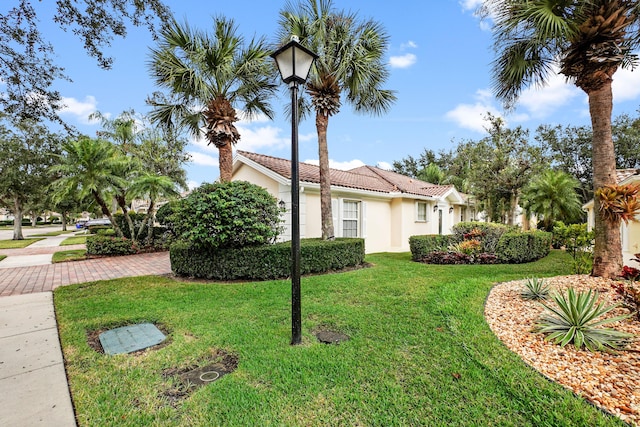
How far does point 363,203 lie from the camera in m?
13.6

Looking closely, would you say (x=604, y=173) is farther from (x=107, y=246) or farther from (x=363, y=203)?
(x=107, y=246)

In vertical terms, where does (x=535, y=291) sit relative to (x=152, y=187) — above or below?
below

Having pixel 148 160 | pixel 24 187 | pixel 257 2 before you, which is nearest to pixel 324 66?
pixel 257 2

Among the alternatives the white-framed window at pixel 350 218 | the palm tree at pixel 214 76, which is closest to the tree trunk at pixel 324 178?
the palm tree at pixel 214 76

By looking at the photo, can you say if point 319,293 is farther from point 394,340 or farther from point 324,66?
point 324,66

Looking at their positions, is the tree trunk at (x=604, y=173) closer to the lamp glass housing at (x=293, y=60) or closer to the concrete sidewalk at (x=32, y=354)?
the lamp glass housing at (x=293, y=60)

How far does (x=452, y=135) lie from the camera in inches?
1176

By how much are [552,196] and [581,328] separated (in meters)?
17.4

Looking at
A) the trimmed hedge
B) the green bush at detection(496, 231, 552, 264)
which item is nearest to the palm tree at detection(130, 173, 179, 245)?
the trimmed hedge

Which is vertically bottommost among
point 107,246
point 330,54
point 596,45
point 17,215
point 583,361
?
point 583,361

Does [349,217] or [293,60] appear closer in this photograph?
[293,60]

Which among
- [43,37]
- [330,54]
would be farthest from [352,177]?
[43,37]

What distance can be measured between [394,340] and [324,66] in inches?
342

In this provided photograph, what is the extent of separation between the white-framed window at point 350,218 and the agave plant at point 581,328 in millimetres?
9219
